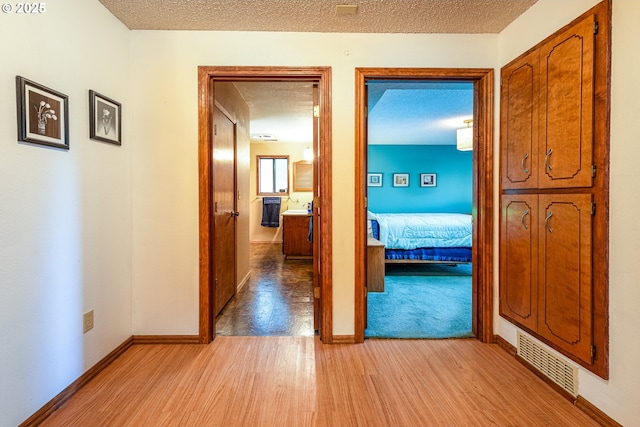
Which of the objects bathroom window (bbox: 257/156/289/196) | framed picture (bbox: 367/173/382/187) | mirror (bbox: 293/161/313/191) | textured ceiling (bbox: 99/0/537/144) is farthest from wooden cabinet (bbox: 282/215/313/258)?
textured ceiling (bbox: 99/0/537/144)

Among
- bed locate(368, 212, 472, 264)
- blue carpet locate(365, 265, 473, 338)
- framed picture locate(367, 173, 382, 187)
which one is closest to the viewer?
blue carpet locate(365, 265, 473, 338)

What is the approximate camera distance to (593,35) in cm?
157

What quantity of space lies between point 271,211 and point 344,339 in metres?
4.80

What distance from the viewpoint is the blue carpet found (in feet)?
8.50

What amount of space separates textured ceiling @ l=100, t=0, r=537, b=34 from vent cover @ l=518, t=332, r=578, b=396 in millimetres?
Result: 2102

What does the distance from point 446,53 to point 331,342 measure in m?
2.27

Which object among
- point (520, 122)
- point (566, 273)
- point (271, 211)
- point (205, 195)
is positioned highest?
point (520, 122)

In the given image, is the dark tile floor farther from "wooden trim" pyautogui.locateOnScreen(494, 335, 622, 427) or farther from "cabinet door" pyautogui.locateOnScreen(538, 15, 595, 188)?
"cabinet door" pyautogui.locateOnScreen(538, 15, 595, 188)

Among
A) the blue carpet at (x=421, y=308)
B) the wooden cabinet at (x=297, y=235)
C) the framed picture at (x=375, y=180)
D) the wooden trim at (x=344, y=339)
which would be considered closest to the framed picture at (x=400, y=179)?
the framed picture at (x=375, y=180)

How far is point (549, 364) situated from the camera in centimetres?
186

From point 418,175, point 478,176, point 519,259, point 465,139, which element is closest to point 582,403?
point 519,259

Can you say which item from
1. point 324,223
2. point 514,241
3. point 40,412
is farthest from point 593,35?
point 40,412

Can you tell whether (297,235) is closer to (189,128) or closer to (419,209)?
(419,209)

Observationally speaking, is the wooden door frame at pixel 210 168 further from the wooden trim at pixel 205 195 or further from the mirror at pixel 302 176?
the mirror at pixel 302 176
